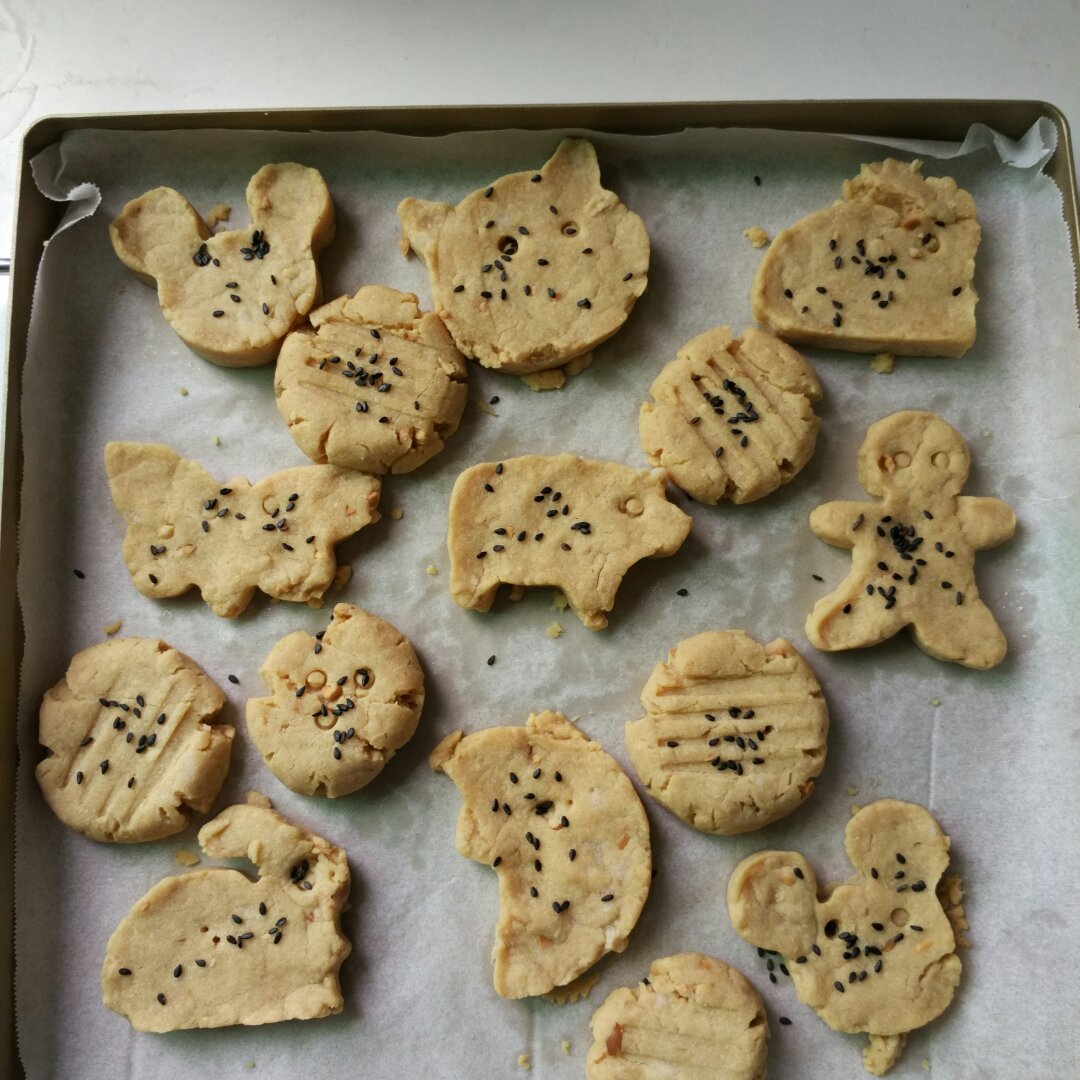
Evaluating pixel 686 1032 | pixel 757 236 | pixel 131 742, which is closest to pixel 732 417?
pixel 757 236

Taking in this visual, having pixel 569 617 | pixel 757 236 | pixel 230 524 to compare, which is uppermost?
pixel 757 236

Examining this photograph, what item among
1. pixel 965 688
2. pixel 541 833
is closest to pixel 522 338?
pixel 541 833

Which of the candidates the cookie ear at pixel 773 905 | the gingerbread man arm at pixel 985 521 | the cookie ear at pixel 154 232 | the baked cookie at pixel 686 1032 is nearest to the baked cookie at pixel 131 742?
the cookie ear at pixel 154 232

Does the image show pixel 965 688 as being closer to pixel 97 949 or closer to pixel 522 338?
pixel 522 338

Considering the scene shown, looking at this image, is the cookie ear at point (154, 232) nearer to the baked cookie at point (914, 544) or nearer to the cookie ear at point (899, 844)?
the baked cookie at point (914, 544)

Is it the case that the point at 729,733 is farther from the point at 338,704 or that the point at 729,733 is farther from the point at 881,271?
the point at 881,271

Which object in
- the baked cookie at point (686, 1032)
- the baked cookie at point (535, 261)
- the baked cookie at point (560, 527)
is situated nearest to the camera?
the baked cookie at point (686, 1032)
